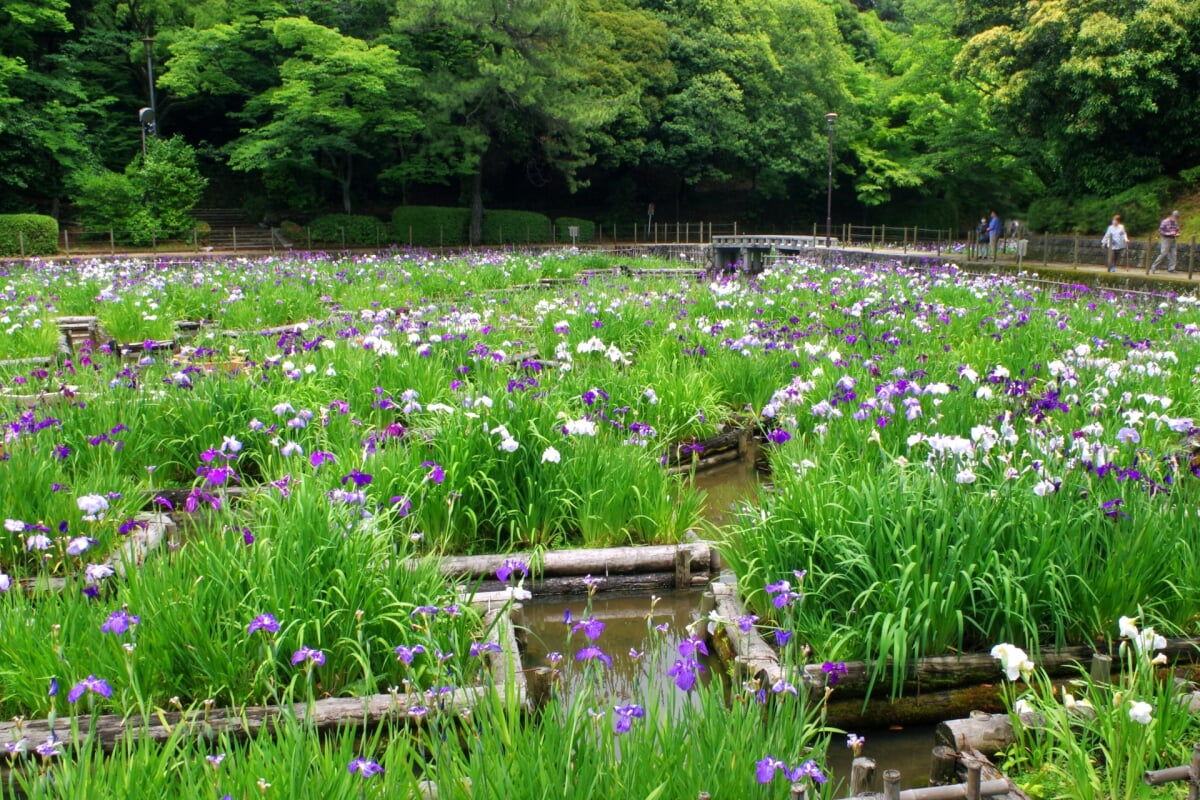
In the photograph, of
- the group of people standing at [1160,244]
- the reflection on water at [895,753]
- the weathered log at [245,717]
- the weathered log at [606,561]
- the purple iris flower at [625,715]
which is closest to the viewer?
the purple iris flower at [625,715]

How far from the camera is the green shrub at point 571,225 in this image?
141 feet

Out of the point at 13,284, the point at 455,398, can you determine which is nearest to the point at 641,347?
the point at 455,398

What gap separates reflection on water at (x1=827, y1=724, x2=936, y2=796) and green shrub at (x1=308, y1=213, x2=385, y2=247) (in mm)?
34775

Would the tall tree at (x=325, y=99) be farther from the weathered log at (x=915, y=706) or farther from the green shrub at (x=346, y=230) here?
the weathered log at (x=915, y=706)

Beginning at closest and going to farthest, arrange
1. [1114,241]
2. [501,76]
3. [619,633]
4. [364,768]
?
1. [364,768]
2. [619,633]
3. [1114,241]
4. [501,76]

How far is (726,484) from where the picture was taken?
6695mm

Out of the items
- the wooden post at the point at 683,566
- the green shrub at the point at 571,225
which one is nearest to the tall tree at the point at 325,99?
the green shrub at the point at 571,225

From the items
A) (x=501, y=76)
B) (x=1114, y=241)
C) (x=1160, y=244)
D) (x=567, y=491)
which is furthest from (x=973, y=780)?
(x=501, y=76)

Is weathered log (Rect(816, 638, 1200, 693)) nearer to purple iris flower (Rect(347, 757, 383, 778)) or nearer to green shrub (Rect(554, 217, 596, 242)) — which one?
purple iris flower (Rect(347, 757, 383, 778))

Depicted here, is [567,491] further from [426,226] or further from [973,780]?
[426,226]

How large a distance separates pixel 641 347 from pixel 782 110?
39026 millimetres

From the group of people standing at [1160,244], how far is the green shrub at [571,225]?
2446 centimetres

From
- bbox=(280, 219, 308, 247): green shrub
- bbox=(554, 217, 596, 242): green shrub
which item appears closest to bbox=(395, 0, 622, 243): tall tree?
bbox=(280, 219, 308, 247): green shrub

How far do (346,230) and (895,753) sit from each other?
1400 inches
